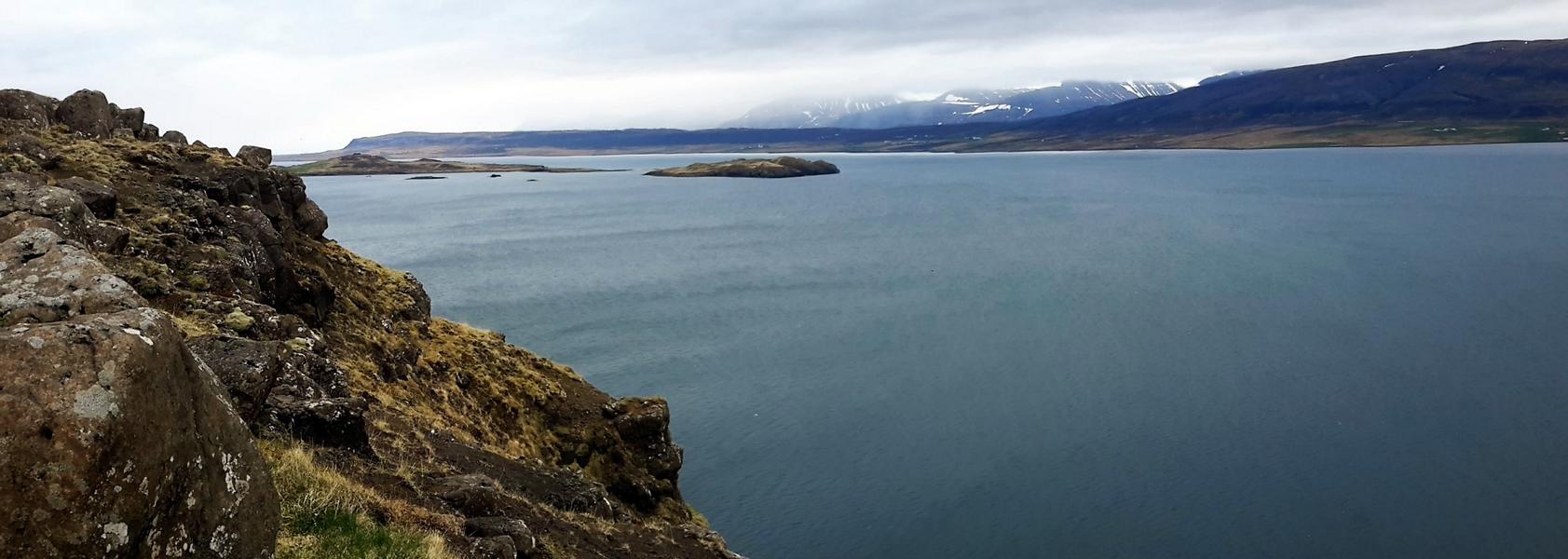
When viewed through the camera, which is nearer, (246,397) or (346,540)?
(346,540)

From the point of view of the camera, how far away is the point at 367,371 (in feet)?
66.5

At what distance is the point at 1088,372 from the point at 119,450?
136 feet

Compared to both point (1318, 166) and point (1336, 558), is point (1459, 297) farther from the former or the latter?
point (1318, 166)

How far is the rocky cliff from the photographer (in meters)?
5.05

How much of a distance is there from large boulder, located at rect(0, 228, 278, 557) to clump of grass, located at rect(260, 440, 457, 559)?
175cm

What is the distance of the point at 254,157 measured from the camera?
93.6 feet

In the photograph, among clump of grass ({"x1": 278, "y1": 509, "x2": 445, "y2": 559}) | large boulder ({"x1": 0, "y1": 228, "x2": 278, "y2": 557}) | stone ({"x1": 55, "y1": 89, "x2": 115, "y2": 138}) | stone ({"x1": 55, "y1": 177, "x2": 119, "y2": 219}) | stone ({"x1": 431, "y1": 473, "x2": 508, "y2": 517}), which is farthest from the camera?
stone ({"x1": 55, "y1": 89, "x2": 115, "y2": 138})

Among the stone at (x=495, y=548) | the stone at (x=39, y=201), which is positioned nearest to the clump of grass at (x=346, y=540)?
the stone at (x=495, y=548)

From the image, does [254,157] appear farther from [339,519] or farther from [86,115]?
[339,519]

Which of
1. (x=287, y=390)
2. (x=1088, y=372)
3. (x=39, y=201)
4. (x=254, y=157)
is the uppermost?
(x=254, y=157)

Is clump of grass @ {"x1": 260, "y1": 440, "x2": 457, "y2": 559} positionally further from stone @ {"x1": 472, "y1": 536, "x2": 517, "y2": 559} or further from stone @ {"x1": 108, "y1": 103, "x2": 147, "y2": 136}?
stone @ {"x1": 108, "y1": 103, "x2": 147, "y2": 136}

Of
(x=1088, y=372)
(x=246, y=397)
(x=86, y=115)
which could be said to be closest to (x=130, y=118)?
(x=86, y=115)

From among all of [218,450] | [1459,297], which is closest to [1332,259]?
[1459,297]

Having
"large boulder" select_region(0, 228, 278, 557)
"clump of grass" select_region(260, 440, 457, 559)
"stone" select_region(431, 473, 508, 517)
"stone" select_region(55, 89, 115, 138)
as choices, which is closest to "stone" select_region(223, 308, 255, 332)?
"stone" select_region(431, 473, 508, 517)
